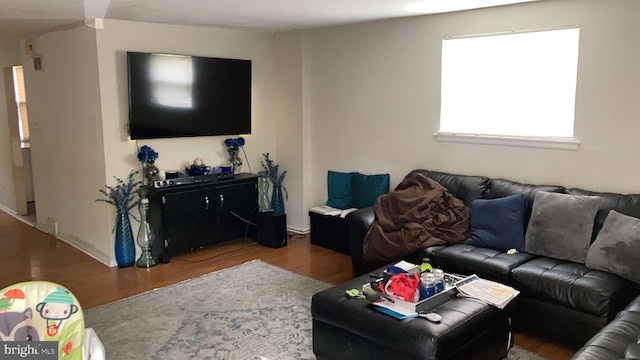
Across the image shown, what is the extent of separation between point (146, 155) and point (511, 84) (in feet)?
10.7

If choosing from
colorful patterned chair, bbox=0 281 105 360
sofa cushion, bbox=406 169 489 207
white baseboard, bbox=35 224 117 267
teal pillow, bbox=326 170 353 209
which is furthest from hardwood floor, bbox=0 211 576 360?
colorful patterned chair, bbox=0 281 105 360

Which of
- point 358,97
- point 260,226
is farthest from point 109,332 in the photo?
point 358,97

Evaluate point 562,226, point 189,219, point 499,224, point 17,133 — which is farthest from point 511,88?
point 17,133

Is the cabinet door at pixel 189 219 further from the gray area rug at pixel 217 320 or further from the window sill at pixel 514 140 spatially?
the window sill at pixel 514 140

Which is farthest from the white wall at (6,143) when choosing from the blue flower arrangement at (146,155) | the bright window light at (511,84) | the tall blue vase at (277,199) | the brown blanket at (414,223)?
the bright window light at (511,84)

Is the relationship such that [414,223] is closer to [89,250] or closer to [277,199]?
[277,199]

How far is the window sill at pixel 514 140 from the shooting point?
155 inches

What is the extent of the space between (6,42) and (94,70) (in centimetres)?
277

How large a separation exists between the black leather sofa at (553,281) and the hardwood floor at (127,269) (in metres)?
0.96

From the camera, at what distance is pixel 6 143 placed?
6977 mm

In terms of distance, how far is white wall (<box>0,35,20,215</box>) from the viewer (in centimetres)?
655

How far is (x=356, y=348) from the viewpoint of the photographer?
9.25 feet

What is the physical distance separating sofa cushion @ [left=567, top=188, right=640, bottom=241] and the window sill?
484 millimetres

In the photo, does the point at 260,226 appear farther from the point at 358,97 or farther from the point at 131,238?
the point at 358,97
